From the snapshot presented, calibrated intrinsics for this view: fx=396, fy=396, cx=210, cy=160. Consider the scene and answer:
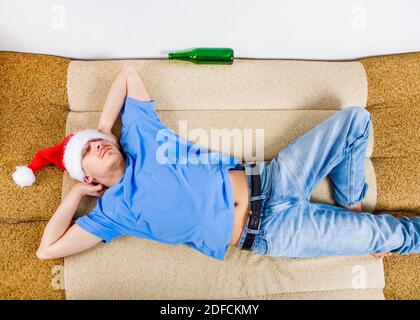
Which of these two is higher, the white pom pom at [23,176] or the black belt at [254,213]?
the white pom pom at [23,176]

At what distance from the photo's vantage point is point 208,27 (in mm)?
1536

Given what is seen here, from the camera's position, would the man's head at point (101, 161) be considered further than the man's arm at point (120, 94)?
No

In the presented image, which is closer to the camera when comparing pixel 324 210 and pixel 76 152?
pixel 76 152

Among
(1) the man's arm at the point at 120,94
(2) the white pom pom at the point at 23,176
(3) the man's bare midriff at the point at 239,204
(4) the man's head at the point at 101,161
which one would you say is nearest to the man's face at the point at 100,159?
(4) the man's head at the point at 101,161

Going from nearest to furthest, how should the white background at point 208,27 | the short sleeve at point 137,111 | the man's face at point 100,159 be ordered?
the man's face at point 100,159
the short sleeve at point 137,111
the white background at point 208,27

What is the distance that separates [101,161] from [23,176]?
1.09ft

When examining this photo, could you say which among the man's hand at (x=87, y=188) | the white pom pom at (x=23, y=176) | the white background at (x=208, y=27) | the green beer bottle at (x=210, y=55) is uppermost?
the white background at (x=208, y=27)

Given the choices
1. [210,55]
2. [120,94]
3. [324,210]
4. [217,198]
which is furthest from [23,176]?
[324,210]

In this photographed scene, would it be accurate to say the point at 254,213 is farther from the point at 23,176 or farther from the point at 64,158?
the point at 23,176

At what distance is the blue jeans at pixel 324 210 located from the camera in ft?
4.41

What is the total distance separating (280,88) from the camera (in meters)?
1.55

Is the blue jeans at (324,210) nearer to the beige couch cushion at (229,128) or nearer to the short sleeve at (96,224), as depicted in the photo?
the beige couch cushion at (229,128)

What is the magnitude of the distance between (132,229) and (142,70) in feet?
2.01

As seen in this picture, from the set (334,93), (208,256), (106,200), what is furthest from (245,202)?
(334,93)
